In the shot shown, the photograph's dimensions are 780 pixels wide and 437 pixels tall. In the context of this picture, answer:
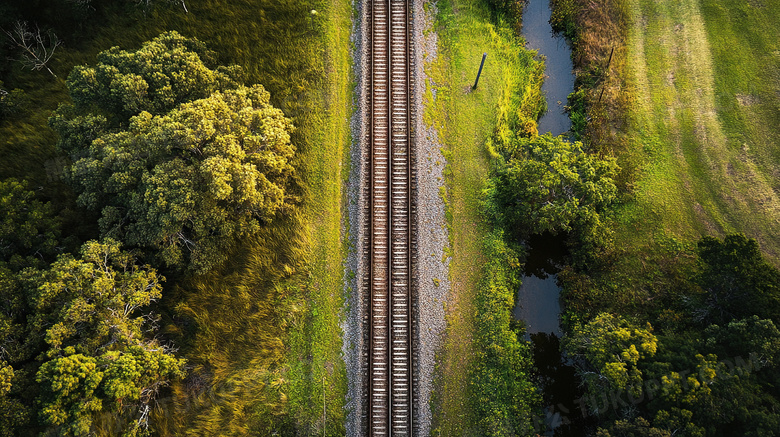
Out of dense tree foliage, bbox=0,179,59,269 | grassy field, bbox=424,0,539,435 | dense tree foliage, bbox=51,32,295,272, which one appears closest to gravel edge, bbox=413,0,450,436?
grassy field, bbox=424,0,539,435

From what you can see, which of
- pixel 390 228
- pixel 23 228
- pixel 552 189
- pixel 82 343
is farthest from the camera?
pixel 390 228

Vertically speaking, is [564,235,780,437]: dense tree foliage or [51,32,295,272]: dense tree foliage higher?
[51,32,295,272]: dense tree foliage

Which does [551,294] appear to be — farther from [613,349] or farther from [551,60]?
[551,60]

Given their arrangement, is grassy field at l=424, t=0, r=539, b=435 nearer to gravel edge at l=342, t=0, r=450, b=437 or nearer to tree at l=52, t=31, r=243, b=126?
gravel edge at l=342, t=0, r=450, b=437

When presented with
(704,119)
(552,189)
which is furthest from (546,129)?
(704,119)

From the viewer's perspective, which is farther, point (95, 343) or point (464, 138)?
point (464, 138)

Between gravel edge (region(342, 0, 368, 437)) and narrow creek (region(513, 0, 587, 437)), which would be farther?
narrow creek (region(513, 0, 587, 437))

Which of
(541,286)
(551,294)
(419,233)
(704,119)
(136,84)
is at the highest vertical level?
(704,119)

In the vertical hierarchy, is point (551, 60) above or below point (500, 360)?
above

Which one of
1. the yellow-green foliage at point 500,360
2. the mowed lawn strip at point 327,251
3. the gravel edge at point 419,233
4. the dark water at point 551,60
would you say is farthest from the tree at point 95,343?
the dark water at point 551,60
